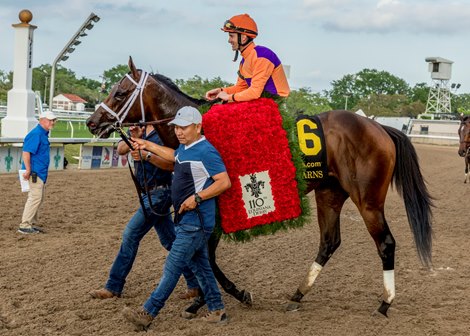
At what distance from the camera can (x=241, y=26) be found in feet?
17.3

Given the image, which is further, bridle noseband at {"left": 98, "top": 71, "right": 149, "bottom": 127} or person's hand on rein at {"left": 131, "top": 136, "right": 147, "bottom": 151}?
bridle noseband at {"left": 98, "top": 71, "right": 149, "bottom": 127}

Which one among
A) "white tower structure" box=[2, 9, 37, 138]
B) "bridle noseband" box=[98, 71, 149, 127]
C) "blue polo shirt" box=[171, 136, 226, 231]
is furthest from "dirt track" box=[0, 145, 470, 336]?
"white tower structure" box=[2, 9, 37, 138]

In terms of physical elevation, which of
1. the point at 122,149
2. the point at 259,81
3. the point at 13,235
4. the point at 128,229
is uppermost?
the point at 259,81

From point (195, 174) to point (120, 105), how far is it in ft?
3.44

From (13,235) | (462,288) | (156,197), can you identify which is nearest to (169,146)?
(156,197)

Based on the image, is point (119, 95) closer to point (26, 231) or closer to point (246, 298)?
point (246, 298)

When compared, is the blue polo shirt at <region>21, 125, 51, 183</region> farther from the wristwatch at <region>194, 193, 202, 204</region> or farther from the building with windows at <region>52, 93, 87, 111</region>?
the building with windows at <region>52, 93, 87, 111</region>

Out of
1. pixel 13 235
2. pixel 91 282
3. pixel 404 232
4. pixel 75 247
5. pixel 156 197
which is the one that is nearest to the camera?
pixel 156 197

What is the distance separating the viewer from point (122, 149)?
565 centimetres

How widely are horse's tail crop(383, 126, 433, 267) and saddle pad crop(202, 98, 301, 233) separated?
1.19 metres

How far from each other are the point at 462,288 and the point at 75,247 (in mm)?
4549

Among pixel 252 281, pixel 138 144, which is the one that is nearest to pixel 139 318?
pixel 138 144

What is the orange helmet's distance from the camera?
207 inches

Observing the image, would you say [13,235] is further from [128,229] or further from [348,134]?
[348,134]
